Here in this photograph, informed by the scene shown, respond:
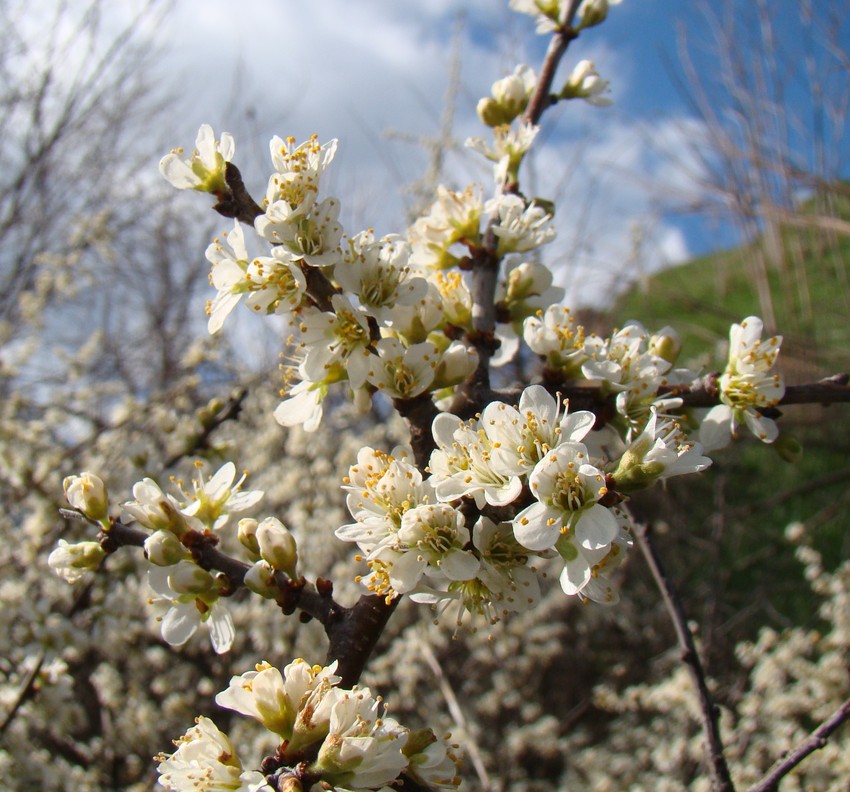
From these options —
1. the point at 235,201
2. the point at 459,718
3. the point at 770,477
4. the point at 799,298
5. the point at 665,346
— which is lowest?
the point at 459,718

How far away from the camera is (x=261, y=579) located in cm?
100

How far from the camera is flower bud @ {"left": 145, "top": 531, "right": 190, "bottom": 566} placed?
100 cm

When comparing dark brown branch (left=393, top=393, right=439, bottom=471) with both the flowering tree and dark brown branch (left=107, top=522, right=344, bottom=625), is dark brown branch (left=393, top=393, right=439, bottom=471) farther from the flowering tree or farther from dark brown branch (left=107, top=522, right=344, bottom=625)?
dark brown branch (left=107, top=522, right=344, bottom=625)

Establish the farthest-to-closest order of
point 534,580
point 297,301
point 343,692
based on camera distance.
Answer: point 297,301
point 534,580
point 343,692

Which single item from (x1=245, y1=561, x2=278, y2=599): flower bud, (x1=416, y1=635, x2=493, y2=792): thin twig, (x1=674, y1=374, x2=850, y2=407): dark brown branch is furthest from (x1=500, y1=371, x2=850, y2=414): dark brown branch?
(x1=416, y1=635, x2=493, y2=792): thin twig

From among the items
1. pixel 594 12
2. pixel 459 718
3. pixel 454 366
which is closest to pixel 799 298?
pixel 459 718

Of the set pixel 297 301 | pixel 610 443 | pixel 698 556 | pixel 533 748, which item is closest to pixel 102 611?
pixel 297 301

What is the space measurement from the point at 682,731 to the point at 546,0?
388 centimetres

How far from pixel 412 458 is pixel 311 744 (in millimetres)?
424

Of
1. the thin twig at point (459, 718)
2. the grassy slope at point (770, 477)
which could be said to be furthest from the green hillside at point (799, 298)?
the thin twig at point (459, 718)

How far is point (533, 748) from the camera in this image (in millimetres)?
4441

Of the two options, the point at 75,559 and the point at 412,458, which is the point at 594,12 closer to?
the point at 412,458

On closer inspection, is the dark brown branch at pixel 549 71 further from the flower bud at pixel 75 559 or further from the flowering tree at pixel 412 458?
the flower bud at pixel 75 559

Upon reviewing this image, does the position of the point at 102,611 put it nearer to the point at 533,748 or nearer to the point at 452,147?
the point at 533,748
